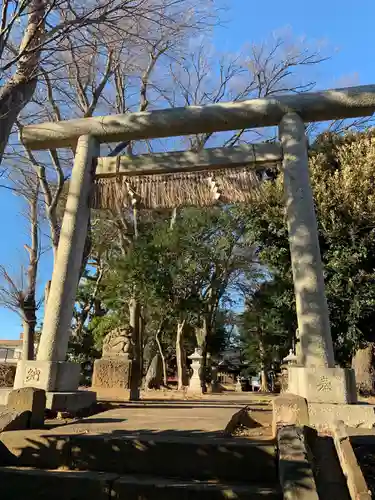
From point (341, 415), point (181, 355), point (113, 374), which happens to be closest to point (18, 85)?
point (341, 415)

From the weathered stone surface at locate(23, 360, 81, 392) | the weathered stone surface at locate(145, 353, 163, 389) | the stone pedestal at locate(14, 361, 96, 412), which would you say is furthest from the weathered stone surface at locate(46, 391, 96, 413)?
the weathered stone surface at locate(145, 353, 163, 389)

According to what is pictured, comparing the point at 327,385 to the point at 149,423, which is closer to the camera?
the point at 149,423

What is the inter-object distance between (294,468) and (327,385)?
106 inches

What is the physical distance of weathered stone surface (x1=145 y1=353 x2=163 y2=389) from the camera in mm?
23816

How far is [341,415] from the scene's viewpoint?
5273mm

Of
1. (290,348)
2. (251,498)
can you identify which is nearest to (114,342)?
(251,498)

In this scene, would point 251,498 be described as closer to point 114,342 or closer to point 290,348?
point 114,342

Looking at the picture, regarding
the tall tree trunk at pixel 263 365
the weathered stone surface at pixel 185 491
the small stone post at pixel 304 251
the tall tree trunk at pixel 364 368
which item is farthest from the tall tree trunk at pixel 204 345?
the weathered stone surface at pixel 185 491

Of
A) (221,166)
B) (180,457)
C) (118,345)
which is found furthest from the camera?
(118,345)

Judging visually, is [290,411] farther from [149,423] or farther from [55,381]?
[55,381]

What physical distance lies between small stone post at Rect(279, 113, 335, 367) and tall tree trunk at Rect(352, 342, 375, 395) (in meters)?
10.0

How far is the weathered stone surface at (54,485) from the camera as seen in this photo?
3.26 m

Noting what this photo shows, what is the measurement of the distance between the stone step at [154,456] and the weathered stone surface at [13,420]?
0.94 ft

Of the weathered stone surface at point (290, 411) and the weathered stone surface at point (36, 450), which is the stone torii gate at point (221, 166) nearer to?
the weathered stone surface at point (290, 411)
